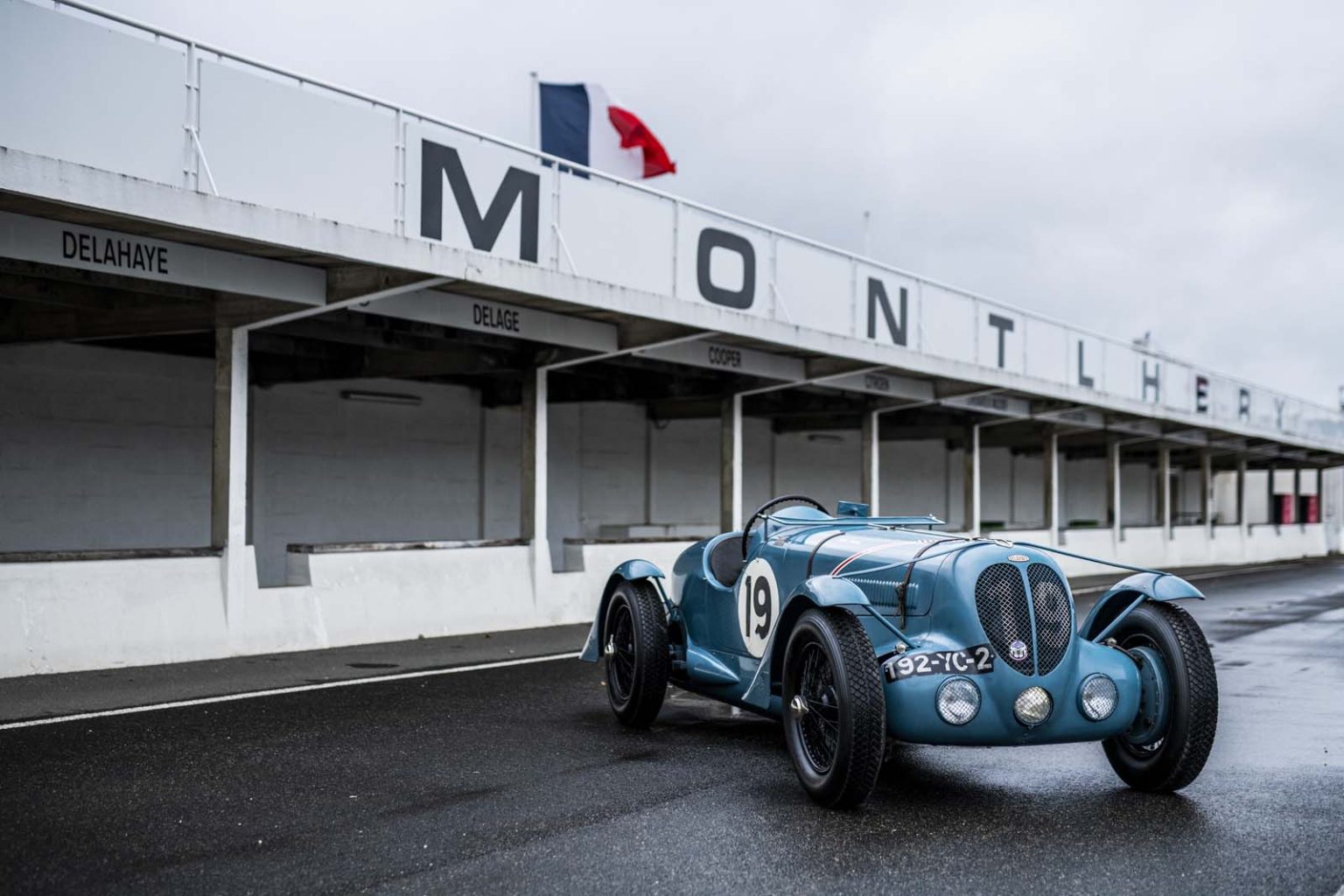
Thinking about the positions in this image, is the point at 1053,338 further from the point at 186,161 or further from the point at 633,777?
the point at 633,777

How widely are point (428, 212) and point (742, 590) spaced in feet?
19.4

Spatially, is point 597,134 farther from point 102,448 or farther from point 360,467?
point 102,448

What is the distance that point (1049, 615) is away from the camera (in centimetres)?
609

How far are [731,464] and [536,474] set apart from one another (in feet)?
13.3

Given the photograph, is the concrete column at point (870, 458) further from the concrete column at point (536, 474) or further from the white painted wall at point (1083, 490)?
the white painted wall at point (1083, 490)

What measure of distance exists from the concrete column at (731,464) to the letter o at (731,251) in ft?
8.96

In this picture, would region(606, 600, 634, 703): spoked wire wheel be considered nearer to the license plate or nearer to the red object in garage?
the license plate

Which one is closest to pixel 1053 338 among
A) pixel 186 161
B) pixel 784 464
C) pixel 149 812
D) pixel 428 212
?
pixel 784 464

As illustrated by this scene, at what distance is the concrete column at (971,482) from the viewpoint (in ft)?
81.5

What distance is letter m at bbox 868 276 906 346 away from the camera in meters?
18.8

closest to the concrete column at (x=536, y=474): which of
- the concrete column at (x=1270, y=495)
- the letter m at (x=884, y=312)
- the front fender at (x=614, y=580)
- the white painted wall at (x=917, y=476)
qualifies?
the letter m at (x=884, y=312)

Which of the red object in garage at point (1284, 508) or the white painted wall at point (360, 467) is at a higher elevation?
the white painted wall at point (360, 467)

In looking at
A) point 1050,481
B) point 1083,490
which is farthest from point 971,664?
point 1083,490

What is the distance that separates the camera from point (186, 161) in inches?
387
